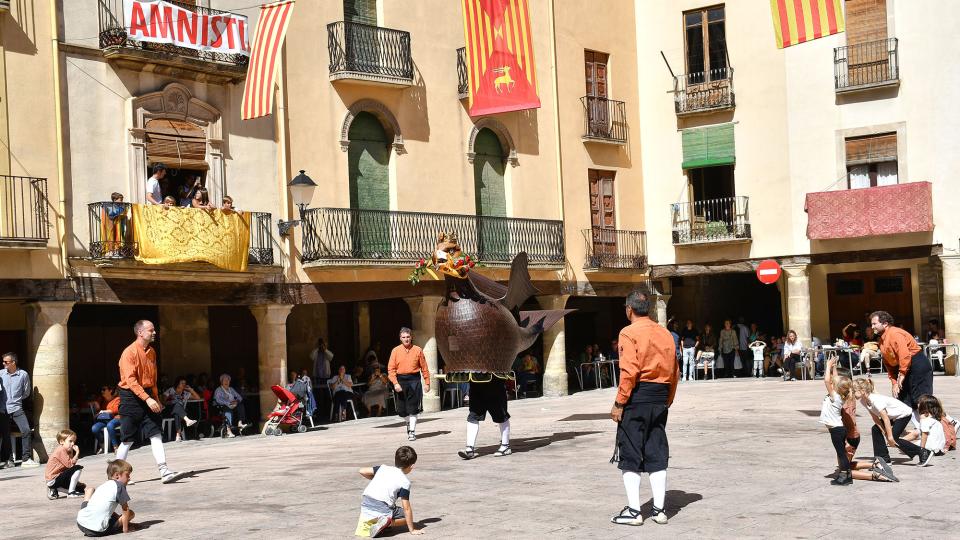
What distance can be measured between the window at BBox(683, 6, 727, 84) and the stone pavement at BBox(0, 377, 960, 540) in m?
14.0

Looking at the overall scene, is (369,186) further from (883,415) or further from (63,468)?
(883,415)

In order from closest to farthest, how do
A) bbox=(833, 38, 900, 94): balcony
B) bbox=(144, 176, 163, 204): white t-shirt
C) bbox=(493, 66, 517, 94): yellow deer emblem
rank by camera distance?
bbox=(144, 176, 163, 204): white t-shirt < bbox=(493, 66, 517, 94): yellow deer emblem < bbox=(833, 38, 900, 94): balcony

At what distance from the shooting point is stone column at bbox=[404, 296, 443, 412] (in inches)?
1072

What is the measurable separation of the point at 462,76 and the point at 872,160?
9719 millimetres

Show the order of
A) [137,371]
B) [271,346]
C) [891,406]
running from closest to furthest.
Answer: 1. [891,406]
2. [137,371]
3. [271,346]

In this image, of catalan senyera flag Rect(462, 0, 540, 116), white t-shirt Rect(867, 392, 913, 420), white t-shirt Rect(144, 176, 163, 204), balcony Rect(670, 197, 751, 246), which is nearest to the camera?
white t-shirt Rect(867, 392, 913, 420)

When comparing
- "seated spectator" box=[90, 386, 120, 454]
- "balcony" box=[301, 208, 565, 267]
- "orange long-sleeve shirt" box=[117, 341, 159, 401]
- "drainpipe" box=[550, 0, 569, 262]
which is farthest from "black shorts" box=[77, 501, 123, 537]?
"drainpipe" box=[550, 0, 569, 262]

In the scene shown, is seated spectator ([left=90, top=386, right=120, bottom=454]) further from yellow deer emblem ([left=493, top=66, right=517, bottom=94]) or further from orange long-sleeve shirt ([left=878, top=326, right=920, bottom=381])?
orange long-sleeve shirt ([left=878, top=326, right=920, bottom=381])

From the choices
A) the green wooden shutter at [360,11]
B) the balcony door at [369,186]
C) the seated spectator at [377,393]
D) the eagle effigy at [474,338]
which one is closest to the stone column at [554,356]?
the seated spectator at [377,393]

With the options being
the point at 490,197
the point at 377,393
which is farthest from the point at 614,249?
the point at 377,393

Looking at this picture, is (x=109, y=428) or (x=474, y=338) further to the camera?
(x=109, y=428)

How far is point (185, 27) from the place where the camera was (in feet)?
75.9

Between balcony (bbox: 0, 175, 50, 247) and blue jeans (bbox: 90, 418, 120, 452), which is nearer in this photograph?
balcony (bbox: 0, 175, 50, 247)

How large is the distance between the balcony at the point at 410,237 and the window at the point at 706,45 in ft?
18.2
